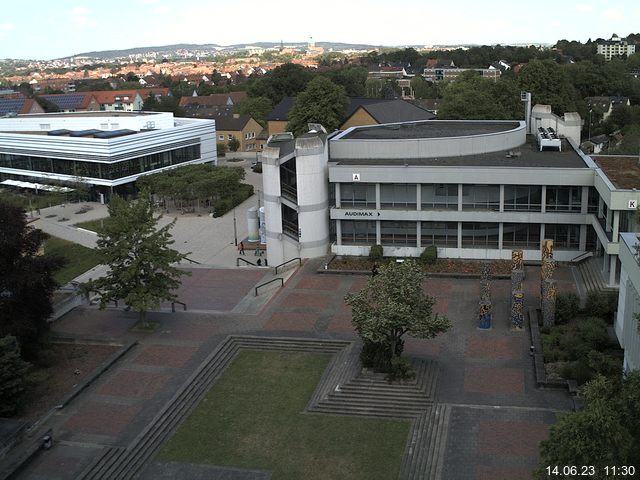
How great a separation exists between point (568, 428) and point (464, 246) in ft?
86.0

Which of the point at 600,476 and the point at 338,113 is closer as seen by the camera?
the point at 600,476

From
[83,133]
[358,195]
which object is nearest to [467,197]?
[358,195]

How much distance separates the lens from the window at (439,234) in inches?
1559

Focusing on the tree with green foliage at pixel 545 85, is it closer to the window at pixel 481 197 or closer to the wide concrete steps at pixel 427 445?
the window at pixel 481 197

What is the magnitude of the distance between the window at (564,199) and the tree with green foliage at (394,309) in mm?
15267

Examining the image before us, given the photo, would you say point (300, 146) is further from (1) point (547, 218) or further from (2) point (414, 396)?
(2) point (414, 396)

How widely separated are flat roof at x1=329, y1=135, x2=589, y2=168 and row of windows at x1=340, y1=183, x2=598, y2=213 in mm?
1608

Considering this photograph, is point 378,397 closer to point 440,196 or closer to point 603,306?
point 603,306

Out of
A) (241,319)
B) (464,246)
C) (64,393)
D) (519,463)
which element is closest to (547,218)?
(464,246)

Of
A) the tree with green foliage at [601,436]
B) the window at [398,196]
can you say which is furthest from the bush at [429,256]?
the tree with green foliage at [601,436]

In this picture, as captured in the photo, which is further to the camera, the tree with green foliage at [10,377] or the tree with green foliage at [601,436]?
the tree with green foliage at [10,377]

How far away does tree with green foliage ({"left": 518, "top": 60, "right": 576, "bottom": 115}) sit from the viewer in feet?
265

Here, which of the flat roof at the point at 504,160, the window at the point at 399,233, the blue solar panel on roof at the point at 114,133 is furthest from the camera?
the blue solar panel on roof at the point at 114,133

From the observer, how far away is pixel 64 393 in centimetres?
2597
